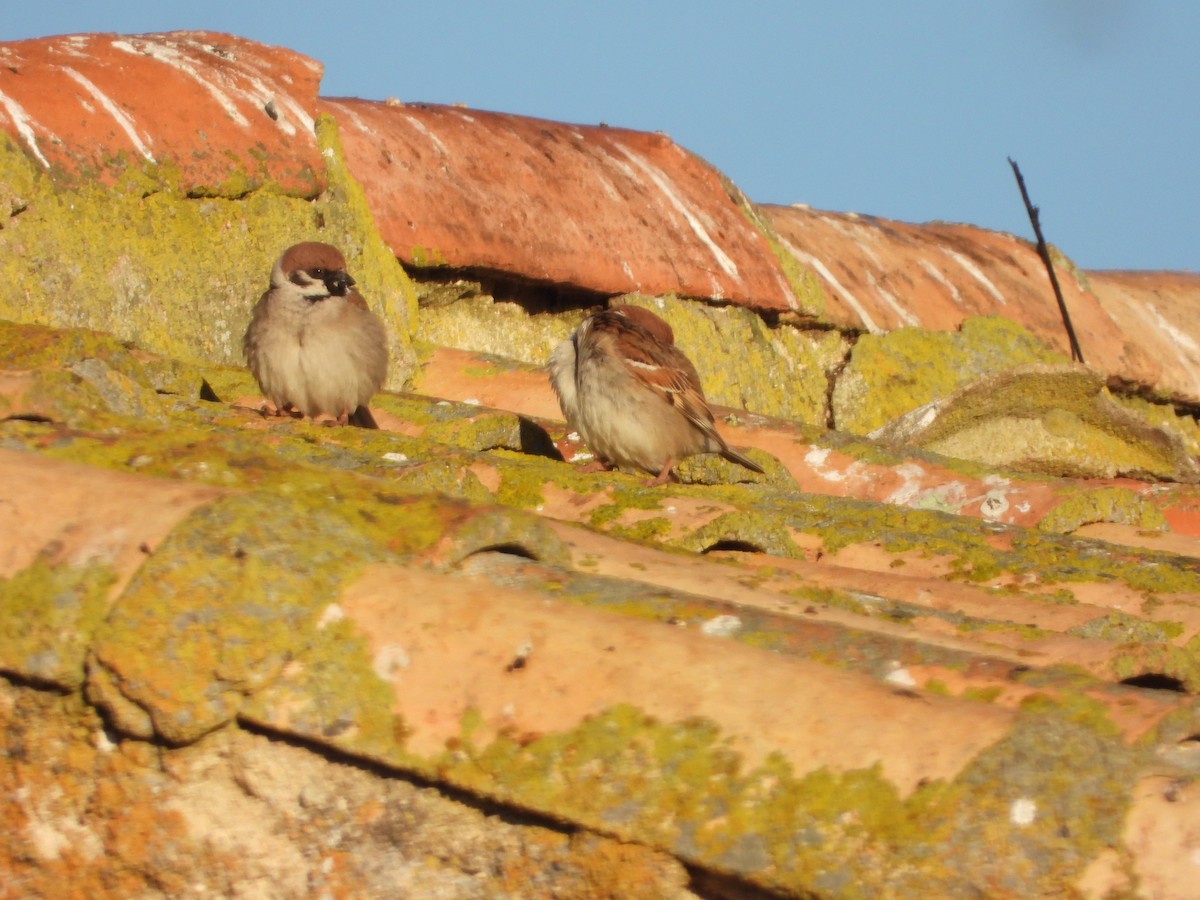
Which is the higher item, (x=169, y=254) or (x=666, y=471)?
(x=169, y=254)

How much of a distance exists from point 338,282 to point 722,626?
162 inches

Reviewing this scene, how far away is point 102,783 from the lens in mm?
2135

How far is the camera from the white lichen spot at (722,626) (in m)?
2.44

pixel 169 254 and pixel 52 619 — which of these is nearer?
pixel 52 619

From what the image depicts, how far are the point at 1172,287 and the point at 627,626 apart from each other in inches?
443

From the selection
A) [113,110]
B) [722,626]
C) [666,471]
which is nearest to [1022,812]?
[722,626]

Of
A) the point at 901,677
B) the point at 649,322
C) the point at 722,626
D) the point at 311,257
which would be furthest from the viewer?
the point at 649,322

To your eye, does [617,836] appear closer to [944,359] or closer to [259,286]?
[259,286]

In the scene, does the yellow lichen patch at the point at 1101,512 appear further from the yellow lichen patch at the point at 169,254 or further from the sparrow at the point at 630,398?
the yellow lichen patch at the point at 169,254

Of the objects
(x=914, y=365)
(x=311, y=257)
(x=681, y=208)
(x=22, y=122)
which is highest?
(x=681, y=208)

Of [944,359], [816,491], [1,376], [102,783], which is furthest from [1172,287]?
[102,783]

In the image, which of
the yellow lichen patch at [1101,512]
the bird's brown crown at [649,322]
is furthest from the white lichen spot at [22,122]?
the yellow lichen patch at [1101,512]

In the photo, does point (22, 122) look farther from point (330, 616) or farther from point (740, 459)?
point (330, 616)

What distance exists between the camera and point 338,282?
20.7ft
